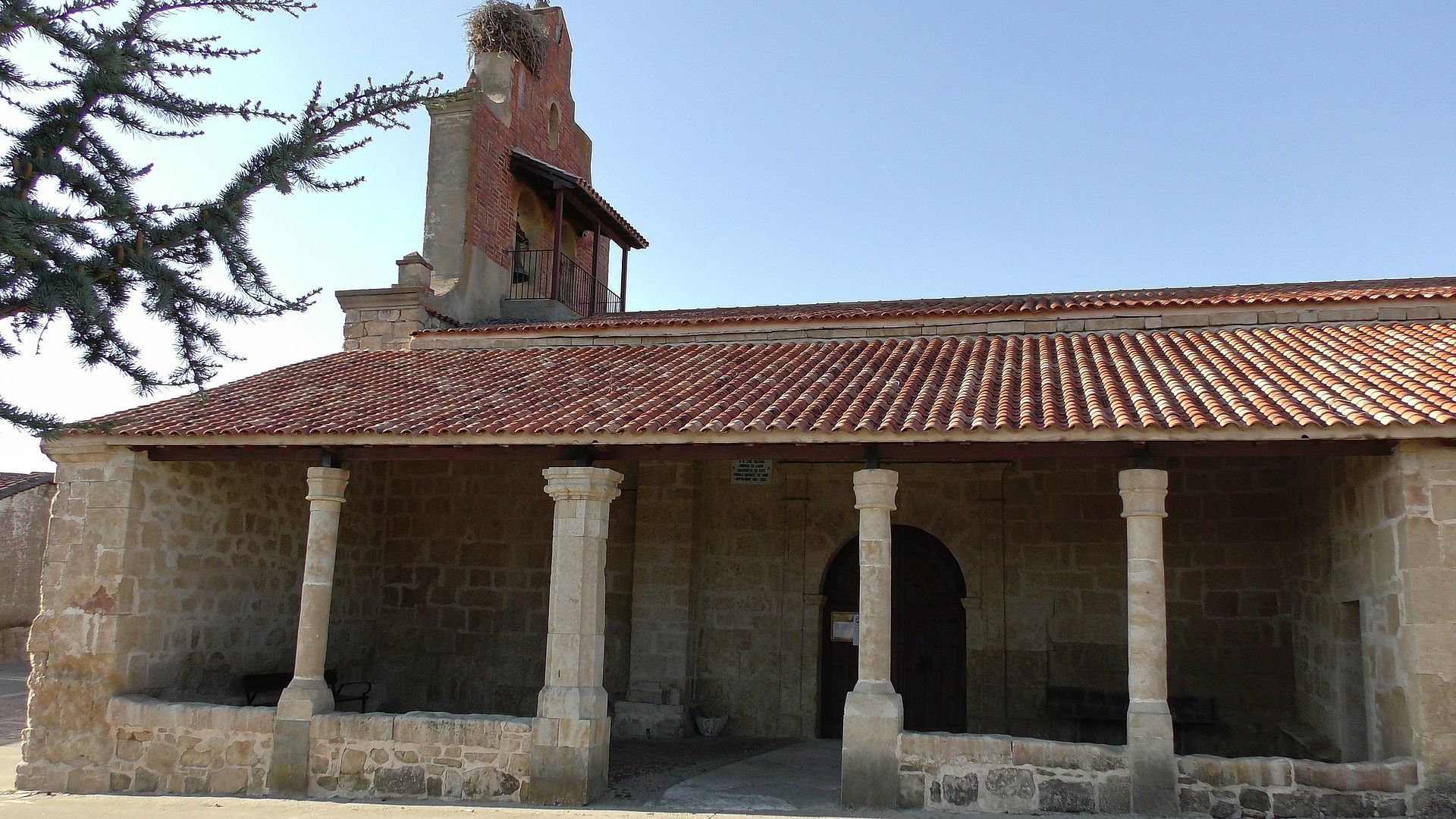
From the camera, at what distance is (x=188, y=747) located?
7.46m

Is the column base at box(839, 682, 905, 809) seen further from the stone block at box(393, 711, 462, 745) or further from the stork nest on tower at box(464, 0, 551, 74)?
the stork nest on tower at box(464, 0, 551, 74)

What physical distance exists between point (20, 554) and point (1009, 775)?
17.4 meters

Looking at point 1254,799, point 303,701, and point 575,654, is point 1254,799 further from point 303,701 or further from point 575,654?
point 303,701

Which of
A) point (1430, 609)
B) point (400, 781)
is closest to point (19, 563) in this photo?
point (400, 781)

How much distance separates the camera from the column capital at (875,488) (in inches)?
271

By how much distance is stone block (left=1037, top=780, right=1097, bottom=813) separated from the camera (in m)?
6.16

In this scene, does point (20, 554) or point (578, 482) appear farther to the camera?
point (20, 554)

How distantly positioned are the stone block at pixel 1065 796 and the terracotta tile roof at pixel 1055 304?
4.75 metres

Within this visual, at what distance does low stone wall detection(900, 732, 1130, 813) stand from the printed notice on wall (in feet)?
13.6

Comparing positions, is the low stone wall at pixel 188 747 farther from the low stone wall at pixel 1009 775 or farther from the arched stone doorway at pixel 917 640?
the arched stone doorway at pixel 917 640

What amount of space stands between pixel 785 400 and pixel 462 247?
5.97 m

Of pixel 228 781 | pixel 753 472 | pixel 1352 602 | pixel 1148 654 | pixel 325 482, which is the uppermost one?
pixel 753 472

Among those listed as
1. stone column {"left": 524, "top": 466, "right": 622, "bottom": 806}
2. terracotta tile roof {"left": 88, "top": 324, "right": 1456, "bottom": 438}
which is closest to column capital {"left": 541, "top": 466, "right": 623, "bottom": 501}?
stone column {"left": 524, "top": 466, "right": 622, "bottom": 806}

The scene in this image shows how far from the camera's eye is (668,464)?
33.9 feet
